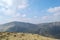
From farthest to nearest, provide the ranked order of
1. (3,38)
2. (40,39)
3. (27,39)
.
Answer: (40,39) < (27,39) < (3,38)

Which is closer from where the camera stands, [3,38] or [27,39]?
[3,38]

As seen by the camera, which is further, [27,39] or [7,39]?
[27,39]

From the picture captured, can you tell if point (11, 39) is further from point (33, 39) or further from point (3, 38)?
point (33, 39)

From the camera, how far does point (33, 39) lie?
3956cm

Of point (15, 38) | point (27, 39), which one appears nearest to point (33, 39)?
point (27, 39)

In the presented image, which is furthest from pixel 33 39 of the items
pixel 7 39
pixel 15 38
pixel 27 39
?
pixel 7 39

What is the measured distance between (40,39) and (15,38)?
8.55 m

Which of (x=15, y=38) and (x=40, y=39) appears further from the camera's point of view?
(x=40, y=39)

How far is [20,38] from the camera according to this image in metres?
38.2

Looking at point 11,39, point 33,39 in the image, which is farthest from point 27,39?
point 11,39

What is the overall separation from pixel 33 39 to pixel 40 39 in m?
3.26

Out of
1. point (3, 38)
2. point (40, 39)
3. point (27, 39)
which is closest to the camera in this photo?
point (3, 38)

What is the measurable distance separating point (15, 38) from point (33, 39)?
5502 mm

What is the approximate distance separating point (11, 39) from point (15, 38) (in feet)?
4.60
